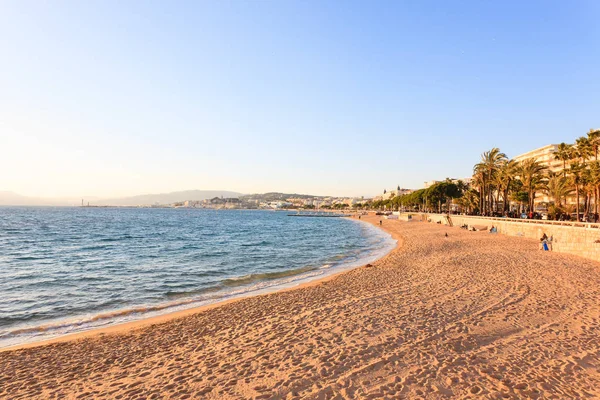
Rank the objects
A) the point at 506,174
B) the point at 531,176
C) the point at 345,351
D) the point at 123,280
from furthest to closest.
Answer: the point at 506,174 < the point at 531,176 < the point at 123,280 < the point at 345,351

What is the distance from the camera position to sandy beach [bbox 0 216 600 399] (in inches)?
234

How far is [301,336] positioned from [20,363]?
6172 mm

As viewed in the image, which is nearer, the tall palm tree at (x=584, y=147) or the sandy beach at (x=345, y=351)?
the sandy beach at (x=345, y=351)

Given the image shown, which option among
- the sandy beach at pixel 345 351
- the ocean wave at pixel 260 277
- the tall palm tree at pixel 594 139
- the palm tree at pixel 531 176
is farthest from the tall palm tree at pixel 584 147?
the ocean wave at pixel 260 277

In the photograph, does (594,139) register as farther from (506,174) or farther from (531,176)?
(506,174)

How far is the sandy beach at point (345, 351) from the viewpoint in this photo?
5.95 metres

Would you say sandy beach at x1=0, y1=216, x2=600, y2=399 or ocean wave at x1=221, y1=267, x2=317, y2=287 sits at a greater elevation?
sandy beach at x1=0, y1=216, x2=600, y2=399

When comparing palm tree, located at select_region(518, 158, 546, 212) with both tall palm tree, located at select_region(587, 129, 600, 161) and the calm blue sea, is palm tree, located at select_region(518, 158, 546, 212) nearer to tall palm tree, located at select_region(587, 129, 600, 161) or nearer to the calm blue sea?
tall palm tree, located at select_region(587, 129, 600, 161)

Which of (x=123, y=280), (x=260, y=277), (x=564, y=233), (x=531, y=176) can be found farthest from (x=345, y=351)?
(x=531, y=176)

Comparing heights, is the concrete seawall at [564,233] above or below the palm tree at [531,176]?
below

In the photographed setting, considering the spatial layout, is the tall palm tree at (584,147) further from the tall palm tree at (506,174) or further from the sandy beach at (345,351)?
the sandy beach at (345,351)

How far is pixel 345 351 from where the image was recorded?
7.40 meters

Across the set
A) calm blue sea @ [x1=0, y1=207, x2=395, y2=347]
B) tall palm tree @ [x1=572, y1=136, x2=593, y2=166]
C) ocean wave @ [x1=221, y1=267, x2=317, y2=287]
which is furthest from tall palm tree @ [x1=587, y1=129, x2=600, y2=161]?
ocean wave @ [x1=221, y1=267, x2=317, y2=287]

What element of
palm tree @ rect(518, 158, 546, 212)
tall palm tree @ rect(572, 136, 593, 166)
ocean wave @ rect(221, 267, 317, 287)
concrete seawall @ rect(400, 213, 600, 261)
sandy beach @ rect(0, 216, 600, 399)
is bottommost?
ocean wave @ rect(221, 267, 317, 287)
